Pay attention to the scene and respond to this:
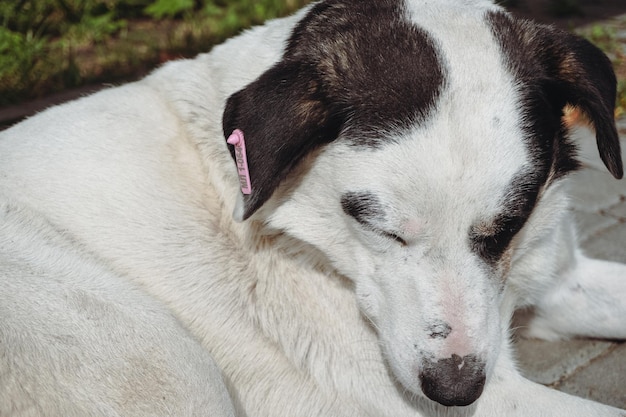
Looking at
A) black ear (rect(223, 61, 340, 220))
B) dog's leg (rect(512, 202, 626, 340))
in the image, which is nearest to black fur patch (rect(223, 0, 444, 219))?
black ear (rect(223, 61, 340, 220))

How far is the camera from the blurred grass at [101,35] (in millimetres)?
6387

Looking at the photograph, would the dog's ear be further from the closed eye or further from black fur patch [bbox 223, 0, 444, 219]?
the closed eye

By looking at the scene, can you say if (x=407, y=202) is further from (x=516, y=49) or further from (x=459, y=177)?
(x=516, y=49)

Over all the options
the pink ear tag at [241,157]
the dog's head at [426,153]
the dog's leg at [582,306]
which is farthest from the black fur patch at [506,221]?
the dog's leg at [582,306]

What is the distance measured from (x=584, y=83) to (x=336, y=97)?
0.81 metres

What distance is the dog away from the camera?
2.42 m

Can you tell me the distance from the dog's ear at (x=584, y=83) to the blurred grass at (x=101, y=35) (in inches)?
175

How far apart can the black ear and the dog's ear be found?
0.75 metres

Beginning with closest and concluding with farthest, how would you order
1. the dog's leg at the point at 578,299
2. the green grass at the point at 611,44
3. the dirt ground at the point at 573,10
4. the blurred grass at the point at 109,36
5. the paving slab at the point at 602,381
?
the paving slab at the point at 602,381 < the dog's leg at the point at 578,299 < the blurred grass at the point at 109,36 < the green grass at the point at 611,44 < the dirt ground at the point at 573,10

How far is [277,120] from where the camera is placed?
8.14ft

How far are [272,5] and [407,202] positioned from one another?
5.93m

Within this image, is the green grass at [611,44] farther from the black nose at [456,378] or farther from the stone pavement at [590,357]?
the black nose at [456,378]

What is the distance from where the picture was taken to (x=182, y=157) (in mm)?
3061

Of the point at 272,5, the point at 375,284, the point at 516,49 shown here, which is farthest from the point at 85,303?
the point at 272,5
